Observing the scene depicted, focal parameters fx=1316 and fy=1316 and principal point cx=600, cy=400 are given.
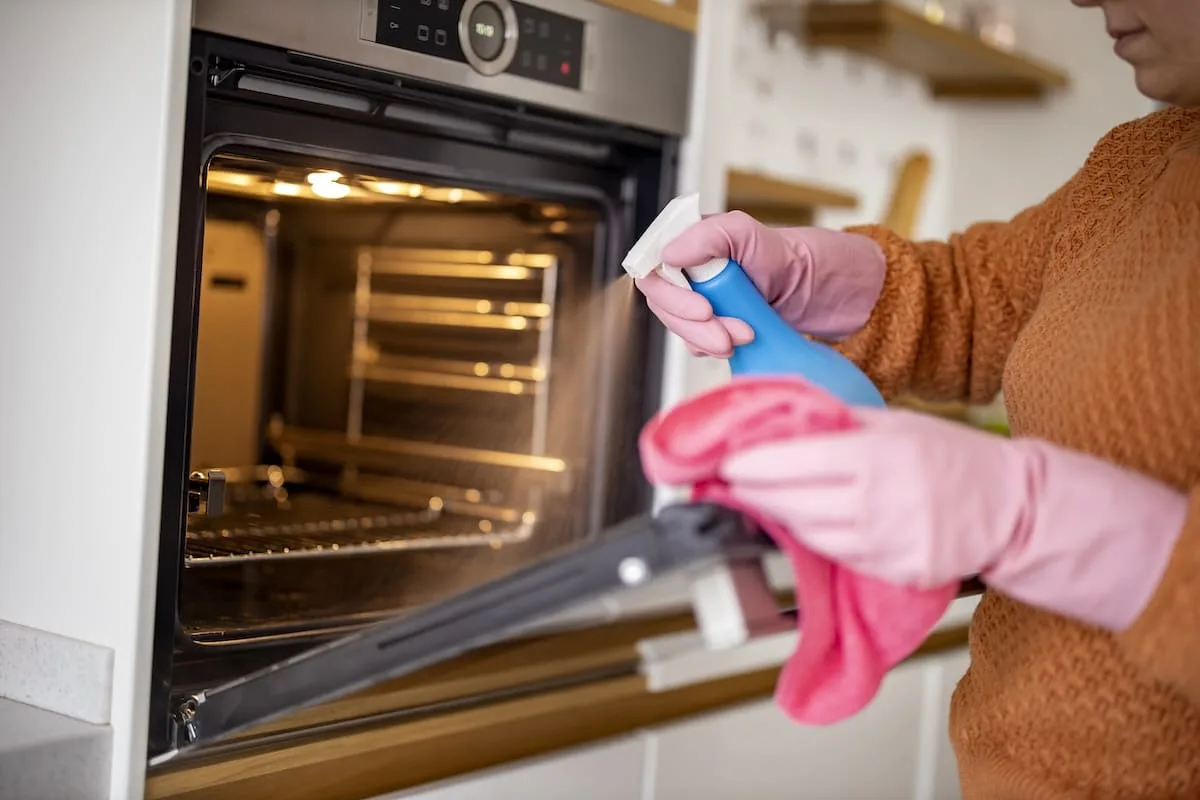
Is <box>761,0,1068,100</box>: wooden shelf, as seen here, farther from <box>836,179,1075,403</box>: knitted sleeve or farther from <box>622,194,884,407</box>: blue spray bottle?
<box>622,194,884,407</box>: blue spray bottle

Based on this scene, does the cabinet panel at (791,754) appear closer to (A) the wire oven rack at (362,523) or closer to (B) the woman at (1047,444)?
(A) the wire oven rack at (362,523)

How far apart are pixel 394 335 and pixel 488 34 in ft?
1.64

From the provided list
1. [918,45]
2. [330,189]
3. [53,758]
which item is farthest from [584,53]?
[918,45]

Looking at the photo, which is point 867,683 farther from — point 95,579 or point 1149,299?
point 95,579

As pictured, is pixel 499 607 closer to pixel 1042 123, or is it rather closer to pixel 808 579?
pixel 808 579

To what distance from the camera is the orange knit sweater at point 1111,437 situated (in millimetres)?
750

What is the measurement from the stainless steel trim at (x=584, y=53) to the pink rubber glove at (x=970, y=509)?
1.74 feet

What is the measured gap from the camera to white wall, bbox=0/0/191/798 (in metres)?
0.89

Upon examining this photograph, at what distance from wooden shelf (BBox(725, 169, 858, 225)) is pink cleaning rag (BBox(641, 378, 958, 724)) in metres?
1.06

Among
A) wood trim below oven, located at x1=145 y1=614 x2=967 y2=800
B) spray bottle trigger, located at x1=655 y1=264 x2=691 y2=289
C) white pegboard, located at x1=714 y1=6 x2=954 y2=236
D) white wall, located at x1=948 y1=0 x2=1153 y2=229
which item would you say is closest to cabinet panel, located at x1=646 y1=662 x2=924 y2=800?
wood trim below oven, located at x1=145 y1=614 x2=967 y2=800

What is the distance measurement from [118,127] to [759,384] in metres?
0.52

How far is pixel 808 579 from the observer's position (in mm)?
670

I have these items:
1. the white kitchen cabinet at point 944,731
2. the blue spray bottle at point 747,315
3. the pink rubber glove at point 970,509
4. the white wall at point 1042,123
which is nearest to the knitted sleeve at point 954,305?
the blue spray bottle at point 747,315

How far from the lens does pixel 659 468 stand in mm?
652
